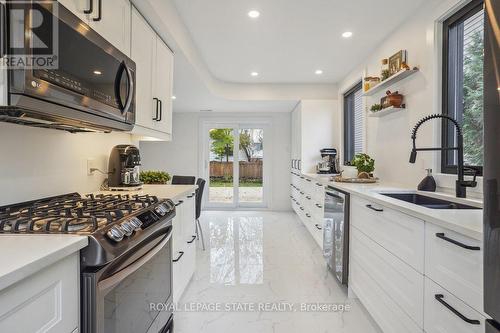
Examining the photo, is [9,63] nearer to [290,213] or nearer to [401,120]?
[401,120]

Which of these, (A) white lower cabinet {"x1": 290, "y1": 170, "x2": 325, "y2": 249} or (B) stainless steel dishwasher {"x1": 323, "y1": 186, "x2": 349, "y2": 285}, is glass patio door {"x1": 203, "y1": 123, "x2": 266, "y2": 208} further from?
(B) stainless steel dishwasher {"x1": 323, "y1": 186, "x2": 349, "y2": 285}

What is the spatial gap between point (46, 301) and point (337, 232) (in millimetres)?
2307

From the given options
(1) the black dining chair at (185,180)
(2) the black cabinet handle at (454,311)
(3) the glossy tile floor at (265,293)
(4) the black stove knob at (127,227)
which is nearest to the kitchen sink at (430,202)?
(2) the black cabinet handle at (454,311)

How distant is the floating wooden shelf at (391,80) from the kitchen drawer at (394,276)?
1551 millimetres

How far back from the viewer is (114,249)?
1019mm

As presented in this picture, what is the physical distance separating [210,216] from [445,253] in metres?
5.03

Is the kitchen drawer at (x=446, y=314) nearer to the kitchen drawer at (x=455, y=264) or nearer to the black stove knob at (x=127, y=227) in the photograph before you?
the kitchen drawer at (x=455, y=264)

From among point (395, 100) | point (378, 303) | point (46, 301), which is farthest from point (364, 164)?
point (46, 301)

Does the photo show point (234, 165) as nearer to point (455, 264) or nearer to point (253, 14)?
point (253, 14)

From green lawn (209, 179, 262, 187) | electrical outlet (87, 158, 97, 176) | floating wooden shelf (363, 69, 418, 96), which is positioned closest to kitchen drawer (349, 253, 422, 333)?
floating wooden shelf (363, 69, 418, 96)

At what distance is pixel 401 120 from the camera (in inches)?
117

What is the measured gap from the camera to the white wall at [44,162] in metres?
1.37

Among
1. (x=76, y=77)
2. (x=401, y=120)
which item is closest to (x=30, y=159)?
(x=76, y=77)

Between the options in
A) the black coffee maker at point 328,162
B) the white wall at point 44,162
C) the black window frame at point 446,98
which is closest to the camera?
the white wall at point 44,162
